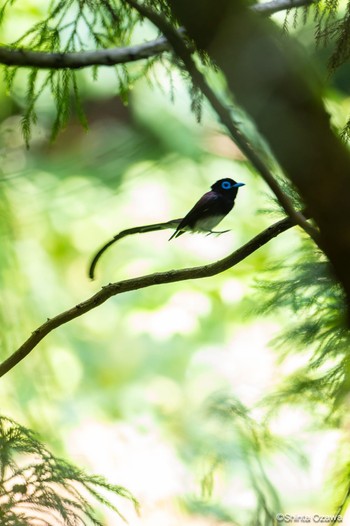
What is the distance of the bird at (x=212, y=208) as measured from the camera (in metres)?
1.12

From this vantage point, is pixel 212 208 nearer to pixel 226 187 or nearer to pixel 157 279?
pixel 226 187

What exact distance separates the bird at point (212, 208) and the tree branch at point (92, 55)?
252mm

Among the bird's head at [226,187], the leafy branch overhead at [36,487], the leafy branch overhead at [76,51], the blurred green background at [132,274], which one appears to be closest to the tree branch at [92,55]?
the leafy branch overhead at [76,51]

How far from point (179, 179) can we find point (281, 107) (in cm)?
266

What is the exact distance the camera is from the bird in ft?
3.69

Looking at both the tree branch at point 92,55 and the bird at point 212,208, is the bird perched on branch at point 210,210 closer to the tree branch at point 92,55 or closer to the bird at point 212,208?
the bird at point 212,208

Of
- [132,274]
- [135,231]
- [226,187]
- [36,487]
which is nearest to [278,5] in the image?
[226,187]

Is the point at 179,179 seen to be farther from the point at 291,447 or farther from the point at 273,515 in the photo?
the point at 273,515

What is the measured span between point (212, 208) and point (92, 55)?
13.5 inches

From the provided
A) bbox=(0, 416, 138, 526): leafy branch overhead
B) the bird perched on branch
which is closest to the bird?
the bird perched on branch

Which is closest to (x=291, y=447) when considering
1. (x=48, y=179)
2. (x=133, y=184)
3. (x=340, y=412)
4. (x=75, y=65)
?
(x=340, y=412)

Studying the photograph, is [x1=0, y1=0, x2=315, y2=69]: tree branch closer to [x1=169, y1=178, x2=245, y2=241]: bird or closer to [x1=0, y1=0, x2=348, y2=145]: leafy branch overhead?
[x1=0, y1=0, x2=348, y2=145]: leafy branch overhead

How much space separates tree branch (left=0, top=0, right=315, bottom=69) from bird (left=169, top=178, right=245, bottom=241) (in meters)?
0.25

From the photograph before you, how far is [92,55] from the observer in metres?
0.89
